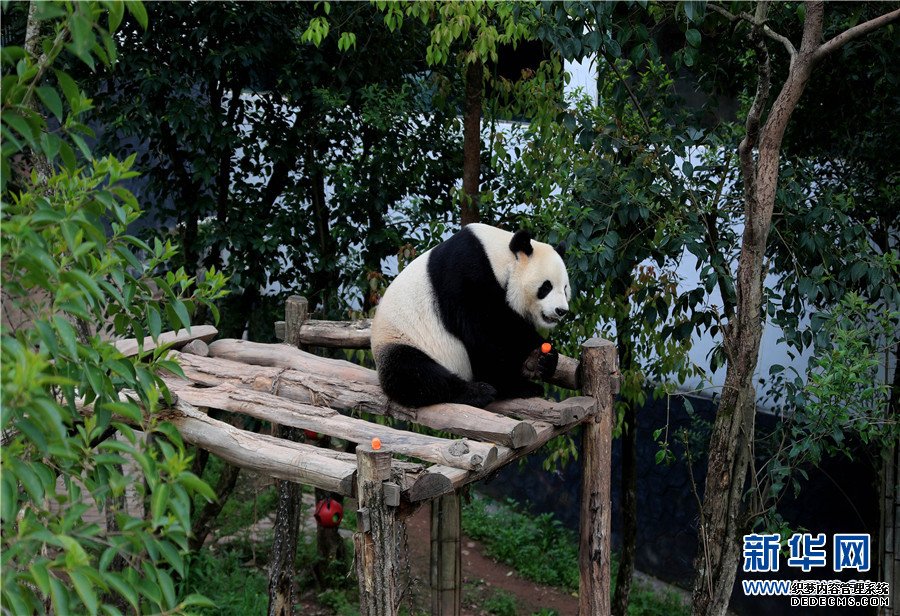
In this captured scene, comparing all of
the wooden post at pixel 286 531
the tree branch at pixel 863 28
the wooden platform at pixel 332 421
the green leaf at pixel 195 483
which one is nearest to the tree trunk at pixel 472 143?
the wooden post at pixel 286 531

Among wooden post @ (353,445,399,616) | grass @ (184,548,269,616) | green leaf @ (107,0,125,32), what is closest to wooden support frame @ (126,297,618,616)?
wooden post @ (353,445,399,616)

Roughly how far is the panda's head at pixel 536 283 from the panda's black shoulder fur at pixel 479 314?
0.06m

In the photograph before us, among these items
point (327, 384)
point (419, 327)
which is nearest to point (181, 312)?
point (419, 327)

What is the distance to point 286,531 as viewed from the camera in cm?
517

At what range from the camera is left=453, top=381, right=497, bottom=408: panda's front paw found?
412 centimetres

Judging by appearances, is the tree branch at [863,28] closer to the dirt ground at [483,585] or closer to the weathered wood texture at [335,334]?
the weathered wood texture at [335,334]

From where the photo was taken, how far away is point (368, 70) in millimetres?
6383

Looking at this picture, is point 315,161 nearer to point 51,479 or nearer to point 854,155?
point 854,155

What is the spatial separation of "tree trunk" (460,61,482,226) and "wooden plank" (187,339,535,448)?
65.2 inches

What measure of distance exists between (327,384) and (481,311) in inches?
35.3

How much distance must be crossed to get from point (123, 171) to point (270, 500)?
6.28m

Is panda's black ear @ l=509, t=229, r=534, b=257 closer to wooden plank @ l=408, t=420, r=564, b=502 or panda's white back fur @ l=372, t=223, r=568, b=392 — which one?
panda's white back fur @ l=372, t=223, r=568, b=392

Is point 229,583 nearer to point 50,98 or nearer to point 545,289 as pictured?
point 545,289

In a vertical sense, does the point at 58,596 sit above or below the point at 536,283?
below
